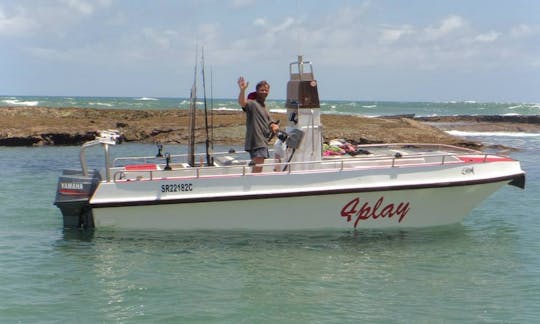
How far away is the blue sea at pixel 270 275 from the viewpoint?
7544mm

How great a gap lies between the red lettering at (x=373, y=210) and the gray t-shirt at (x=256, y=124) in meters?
1.70

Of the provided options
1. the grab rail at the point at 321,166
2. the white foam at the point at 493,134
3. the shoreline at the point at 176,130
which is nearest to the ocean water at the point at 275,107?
the white foam at the point at 493,134

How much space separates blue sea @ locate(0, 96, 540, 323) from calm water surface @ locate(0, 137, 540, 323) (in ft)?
0.06

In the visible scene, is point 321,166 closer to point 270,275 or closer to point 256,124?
point 256,124

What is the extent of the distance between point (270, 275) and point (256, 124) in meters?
2.87

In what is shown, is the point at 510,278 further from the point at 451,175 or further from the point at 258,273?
the point at 258,273

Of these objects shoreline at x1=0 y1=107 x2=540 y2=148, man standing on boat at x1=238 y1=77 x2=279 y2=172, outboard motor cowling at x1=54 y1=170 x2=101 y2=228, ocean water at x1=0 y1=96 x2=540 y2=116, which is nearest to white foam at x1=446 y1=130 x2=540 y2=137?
shoreline at x1=0 y1=107 x2=540 y2=148

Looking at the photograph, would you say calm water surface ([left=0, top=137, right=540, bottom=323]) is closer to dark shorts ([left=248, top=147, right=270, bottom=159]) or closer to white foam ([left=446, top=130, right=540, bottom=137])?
dark shorts ([left=248, top=147, right=270, bottom=159])

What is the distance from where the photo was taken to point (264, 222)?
1077cm

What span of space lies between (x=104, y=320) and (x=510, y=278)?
5.28 m

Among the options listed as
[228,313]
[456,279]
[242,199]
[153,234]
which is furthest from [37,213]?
[456,279]

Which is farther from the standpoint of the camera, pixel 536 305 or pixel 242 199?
pixel 242 199

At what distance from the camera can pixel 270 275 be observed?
29.3 feet

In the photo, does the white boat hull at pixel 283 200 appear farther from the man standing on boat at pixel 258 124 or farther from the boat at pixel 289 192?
the man standing on boat at pixel 258 124
